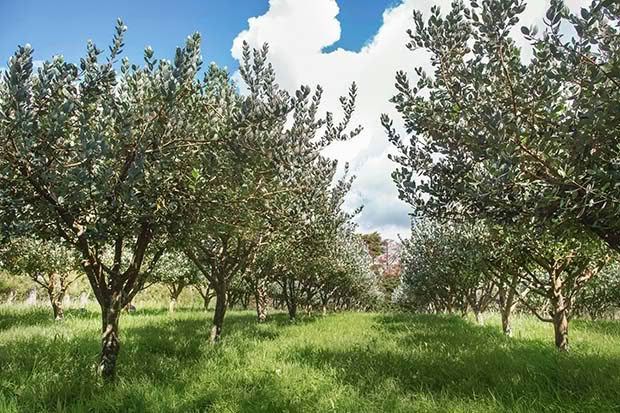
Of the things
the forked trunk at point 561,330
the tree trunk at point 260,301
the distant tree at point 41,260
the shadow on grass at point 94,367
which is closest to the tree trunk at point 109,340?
the shadow on grass at point 94,367

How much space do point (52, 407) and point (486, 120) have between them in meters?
8.31

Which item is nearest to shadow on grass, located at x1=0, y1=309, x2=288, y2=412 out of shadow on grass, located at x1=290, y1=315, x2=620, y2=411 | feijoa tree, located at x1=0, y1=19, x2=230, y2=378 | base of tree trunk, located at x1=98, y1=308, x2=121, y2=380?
base of tree trunk, located at x1=98, y1=308, x2=121, y2=380

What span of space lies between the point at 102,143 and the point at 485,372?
359 inches

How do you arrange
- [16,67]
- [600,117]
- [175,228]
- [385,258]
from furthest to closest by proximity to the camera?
[385,258] → [175,228] → [16,67] → [600,117]

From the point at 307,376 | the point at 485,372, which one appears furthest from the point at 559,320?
the point at 307,376

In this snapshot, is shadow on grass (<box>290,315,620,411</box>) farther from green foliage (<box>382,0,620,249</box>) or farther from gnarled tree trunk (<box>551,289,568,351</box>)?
green foliage (<box>382,0,620,249</box>)

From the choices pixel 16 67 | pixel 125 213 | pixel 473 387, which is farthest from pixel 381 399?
pixel 16 67

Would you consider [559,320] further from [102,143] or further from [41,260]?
[41,260]

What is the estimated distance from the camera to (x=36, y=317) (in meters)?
21.0

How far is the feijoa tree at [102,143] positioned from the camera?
501cm

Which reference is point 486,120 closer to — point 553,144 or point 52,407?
point 553,144

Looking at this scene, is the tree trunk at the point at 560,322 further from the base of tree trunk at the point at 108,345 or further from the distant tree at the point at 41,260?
the distant tree at the point at 41,260

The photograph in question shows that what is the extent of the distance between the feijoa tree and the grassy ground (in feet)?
8.35

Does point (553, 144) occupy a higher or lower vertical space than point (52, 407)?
higher
